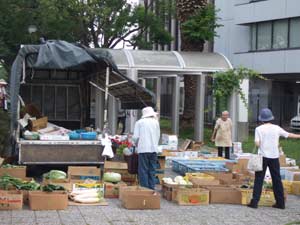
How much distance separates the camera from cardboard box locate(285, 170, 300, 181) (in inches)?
519

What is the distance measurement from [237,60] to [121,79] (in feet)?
88.7

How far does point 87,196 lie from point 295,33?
2798 cm

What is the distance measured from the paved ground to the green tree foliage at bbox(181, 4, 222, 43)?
1533cm

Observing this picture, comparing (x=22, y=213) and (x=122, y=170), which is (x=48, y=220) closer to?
(x=22, y=213)

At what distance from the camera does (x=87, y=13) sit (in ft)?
103

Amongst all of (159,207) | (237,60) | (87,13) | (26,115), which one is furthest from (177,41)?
(159,207)

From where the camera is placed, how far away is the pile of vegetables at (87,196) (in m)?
10.5

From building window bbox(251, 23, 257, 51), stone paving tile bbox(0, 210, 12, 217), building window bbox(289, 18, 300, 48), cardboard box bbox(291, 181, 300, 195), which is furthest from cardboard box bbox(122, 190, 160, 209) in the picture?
building window bbox(251, 23, 257, 51)

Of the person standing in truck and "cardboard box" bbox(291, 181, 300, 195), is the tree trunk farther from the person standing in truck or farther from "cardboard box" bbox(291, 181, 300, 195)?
"cardboard box" bbox(291, 181, 300, 195)

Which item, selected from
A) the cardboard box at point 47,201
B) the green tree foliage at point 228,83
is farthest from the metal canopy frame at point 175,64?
the cardboard box at point 47,201

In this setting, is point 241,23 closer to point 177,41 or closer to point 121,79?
point 177,41

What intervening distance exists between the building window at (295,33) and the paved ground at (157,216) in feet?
86.8

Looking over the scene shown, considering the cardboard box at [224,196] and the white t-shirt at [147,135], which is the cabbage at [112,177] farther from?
the cardboard box at [224,196]

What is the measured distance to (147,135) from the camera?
11609mm
